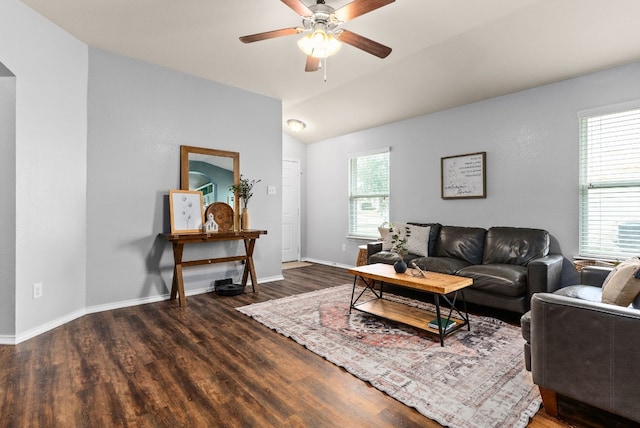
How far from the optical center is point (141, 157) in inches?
148

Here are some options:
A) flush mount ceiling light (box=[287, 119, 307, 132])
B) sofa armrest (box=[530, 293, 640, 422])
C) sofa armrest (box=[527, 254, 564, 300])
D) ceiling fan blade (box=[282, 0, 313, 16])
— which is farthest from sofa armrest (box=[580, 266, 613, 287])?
flush mount ceiling light (box=[287, 119, 307, 132])

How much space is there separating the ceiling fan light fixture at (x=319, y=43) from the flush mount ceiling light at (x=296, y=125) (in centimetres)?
332

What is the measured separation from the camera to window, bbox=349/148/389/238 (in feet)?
18.2

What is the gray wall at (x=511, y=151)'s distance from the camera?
3545 millimetres

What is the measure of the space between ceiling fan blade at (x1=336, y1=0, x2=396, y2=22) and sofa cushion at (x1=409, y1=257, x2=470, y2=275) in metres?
2.62

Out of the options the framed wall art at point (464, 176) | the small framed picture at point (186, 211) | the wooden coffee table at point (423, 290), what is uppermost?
the framed wall art at point (464, 176)

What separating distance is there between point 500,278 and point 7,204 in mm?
4410

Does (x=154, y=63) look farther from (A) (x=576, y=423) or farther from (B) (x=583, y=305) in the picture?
(A) (x=576, y=423)

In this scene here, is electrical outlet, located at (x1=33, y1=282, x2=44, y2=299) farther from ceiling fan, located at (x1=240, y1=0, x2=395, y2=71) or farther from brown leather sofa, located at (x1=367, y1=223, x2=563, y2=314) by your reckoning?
brown leather sofa, located at (x1=367, y1=223, x2=563, y2=314)

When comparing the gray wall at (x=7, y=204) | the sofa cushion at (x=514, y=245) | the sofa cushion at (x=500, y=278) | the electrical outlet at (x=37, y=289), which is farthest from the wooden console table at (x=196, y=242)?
the sofa cushion at (x=514, y=245)

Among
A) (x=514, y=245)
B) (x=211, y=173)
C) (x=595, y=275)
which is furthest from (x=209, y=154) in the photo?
(x=595, y=275)

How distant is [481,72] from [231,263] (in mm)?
3902

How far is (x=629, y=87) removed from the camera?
10.5 feet

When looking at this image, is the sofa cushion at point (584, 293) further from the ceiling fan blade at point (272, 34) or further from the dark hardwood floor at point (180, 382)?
the ceiling fan blade at point (272, 34)
